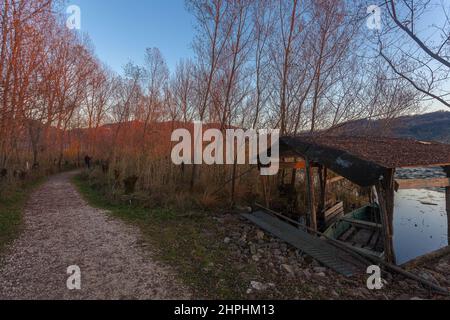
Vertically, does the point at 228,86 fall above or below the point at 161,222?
above

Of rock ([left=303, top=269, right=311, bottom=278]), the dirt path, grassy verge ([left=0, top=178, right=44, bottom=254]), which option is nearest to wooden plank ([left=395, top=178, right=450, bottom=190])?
rock ([left=303, top=269, right=311, bottom=278])

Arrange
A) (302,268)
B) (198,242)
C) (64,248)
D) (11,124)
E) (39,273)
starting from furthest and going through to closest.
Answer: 1. (11,124)
2. (198,242)
3. (64,248)
4. (302,268)
5. (39,273)

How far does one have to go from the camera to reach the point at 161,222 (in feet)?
20.5

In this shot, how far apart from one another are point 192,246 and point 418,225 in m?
10.7

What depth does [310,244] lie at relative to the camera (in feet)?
16.3

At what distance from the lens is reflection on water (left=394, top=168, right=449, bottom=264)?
786 cm

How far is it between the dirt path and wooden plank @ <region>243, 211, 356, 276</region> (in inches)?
103

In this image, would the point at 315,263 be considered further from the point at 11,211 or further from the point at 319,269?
the point at 11,211

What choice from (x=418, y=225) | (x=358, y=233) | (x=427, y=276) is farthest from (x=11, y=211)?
(x=418, y=225)

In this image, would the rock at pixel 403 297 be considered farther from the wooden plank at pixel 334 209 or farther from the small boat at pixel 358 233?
the wooden plank at pixel 334 209

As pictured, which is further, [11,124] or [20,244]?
[11,124]

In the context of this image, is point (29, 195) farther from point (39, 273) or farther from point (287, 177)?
point (287, 177)
